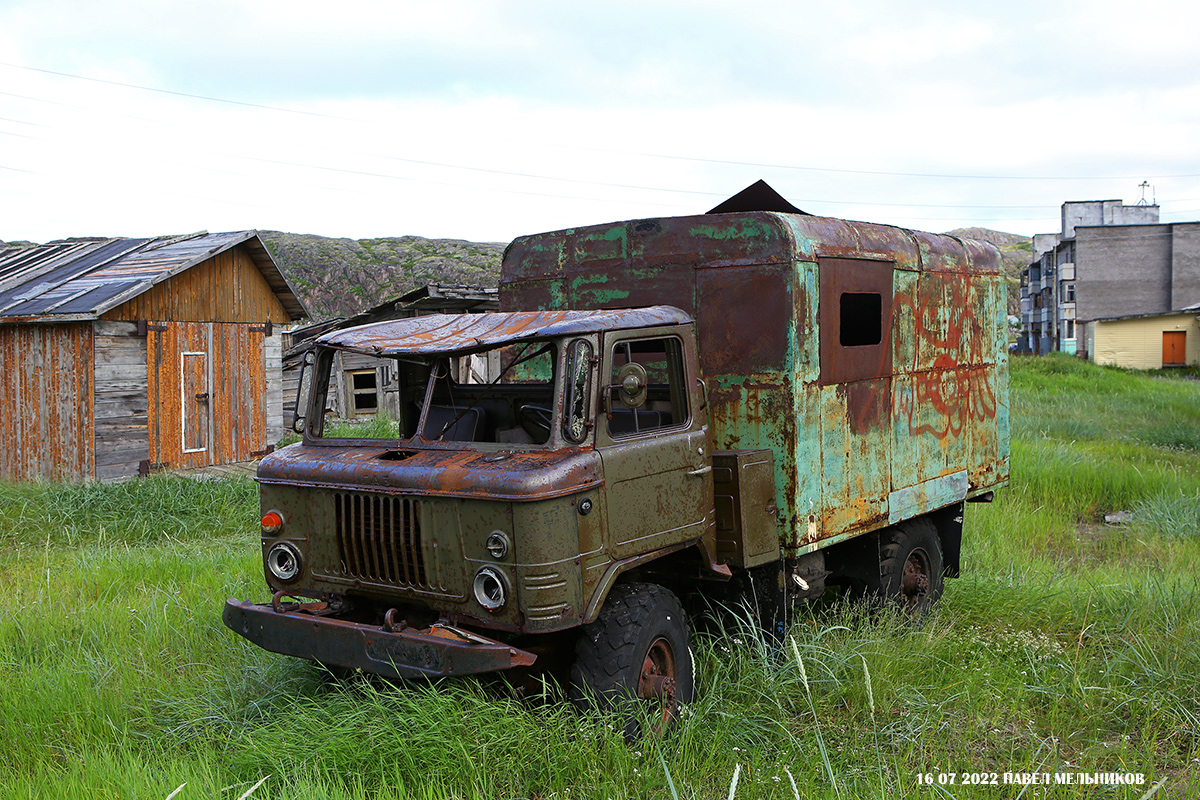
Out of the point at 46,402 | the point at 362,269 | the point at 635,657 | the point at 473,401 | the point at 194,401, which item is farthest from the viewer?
the point at 362,269

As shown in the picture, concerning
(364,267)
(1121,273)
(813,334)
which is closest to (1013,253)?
(1121,273)

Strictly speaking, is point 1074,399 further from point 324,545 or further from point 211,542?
point 324,545

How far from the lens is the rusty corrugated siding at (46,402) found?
13.3 m

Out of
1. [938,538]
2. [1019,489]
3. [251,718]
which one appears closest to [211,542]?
[251,718]

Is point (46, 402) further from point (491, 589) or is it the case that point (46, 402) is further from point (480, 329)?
point (491, 589)

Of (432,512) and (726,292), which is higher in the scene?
(726,292)

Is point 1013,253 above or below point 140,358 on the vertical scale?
above

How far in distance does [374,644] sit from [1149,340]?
1748 inches

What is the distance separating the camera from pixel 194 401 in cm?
1473

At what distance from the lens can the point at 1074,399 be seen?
75.5 feet

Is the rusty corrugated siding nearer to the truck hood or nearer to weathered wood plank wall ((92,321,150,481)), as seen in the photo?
weathered wood plank wall ((92,321,150,481))

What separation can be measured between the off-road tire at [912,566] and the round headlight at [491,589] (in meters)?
3.36

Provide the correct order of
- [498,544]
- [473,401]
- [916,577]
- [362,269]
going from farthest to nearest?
[362,269] < [916,577] < [473,401] < [498,544]

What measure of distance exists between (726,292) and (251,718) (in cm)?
348
